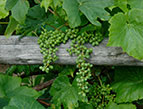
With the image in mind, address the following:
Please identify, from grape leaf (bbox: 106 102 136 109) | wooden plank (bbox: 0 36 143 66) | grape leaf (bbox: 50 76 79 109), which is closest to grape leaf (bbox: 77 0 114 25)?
wooden plank (bbox: 0 36 143 66)

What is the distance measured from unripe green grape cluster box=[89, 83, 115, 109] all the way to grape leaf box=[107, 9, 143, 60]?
0.41m

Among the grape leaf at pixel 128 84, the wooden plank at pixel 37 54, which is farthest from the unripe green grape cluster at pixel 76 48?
the grape leaf at pixel 128 84

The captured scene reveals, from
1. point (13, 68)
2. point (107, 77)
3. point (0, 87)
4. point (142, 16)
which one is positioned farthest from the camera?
point (13, 68)

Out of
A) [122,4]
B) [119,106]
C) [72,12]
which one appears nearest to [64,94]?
[119,106]

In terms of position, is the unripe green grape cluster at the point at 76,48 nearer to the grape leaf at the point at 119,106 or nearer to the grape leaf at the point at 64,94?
the grape leaf at the point at 64,94

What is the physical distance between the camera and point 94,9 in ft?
3.47

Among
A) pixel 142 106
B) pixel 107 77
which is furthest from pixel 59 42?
pixel 142 106

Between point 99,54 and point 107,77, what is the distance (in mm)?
441

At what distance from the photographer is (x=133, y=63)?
43.2 inches

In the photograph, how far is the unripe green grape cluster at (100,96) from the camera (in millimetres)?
1313

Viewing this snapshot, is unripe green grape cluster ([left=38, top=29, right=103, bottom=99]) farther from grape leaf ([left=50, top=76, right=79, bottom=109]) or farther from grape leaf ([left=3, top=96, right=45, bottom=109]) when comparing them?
grape leaf ([left=3, top=96, right=45, bottom=109])

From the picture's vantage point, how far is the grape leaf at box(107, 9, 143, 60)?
3.13ft

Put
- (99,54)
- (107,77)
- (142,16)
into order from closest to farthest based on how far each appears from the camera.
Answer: (142,16) < (99,54) < (107,77)

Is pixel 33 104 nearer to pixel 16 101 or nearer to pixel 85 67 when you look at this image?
pixel 16 101
